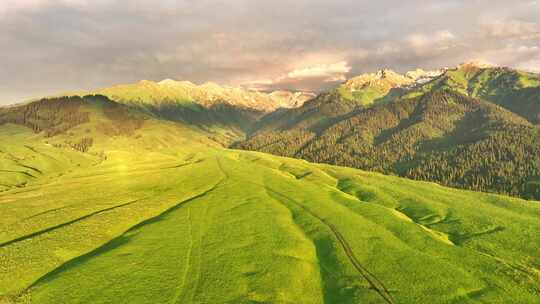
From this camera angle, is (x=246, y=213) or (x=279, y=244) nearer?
(x=279, y=244)

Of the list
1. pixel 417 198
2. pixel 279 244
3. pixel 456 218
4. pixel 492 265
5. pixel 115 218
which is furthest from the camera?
pixel 417 198

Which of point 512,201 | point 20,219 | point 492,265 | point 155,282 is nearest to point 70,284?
point 155,282

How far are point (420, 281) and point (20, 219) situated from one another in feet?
323

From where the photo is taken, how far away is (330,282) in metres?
52.1

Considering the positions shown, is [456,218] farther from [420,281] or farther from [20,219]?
[20,219]

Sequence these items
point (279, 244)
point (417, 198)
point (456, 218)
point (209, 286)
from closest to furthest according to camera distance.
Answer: point (209, 286) < point (279, 244) < point (456, 218) < point (417, 198)

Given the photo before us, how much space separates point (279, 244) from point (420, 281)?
26.5 m

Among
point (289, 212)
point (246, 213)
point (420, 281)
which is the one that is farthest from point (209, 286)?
point (289, 212)

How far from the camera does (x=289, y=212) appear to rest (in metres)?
92.8

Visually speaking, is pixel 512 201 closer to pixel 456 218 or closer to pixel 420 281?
pixel 456 218

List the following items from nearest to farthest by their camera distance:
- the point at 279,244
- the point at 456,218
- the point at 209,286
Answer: the point at 209,286 < the point at 279,244 < the point at 456,218

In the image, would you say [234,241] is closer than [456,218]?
Yes

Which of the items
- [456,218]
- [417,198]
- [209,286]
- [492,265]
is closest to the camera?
[209,286]

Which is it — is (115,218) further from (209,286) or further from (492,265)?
(492,265)
